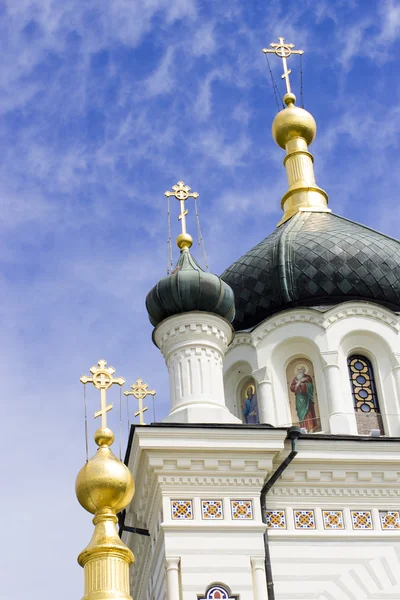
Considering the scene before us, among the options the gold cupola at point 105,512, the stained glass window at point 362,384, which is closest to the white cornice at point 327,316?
the stained glass window at point 362,384

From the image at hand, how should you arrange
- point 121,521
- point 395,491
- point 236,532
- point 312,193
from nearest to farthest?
point 236,532 → point 395,491 → point 121,521 → point 312,193

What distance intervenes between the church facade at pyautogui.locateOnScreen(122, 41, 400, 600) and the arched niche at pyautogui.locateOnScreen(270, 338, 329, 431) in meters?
0.02

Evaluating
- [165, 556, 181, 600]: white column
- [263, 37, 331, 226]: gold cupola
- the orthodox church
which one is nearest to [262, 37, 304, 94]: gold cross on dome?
[263, 37, 331, 226]: gold cupola

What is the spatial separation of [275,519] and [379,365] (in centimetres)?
291

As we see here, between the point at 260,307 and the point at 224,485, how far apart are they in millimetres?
3369

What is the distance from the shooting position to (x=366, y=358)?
12594 millimetres

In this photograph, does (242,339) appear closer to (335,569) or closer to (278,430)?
(278,430)

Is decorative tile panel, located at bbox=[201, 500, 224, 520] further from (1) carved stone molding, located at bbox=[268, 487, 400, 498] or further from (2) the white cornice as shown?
(2) the white cornice

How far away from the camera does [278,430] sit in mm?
10203

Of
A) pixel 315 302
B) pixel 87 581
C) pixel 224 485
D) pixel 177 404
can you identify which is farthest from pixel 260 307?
pixel 87 581

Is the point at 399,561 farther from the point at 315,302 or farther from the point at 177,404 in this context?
the point at 315,302

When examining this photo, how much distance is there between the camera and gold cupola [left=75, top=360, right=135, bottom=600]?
911 centimetres

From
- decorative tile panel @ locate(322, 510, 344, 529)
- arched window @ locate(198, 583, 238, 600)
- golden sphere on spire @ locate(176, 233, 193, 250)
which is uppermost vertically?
golden sphere on spire @ locate(176, 233, 193, 250)

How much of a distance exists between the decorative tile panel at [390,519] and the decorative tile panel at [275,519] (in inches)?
37.6
